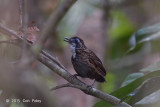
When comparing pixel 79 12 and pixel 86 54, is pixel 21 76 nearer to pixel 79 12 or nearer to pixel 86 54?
pixel 86 54

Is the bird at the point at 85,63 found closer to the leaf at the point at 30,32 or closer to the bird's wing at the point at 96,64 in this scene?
the bird's wing at the point at 96,64

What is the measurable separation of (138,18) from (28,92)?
22.5 ft

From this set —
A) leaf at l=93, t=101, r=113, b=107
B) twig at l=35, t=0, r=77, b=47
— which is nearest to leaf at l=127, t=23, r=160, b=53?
leaf at l=93, t=101, r=113, b=107

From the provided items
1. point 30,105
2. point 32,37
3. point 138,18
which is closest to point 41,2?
point 138,18

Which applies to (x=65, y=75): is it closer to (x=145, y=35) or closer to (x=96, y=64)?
(x=145, y=35)

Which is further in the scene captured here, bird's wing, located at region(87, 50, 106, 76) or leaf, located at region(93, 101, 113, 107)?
bird's wing, located at region(87, 50, 106, 76)

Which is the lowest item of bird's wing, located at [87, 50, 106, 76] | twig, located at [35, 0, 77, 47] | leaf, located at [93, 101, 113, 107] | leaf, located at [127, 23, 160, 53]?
twig, located at [35, 0, 77, 47]

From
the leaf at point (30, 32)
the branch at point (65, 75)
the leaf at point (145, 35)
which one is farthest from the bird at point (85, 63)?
the leaf at point (30, 32)

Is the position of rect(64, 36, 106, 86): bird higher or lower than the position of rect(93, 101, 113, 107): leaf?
higher

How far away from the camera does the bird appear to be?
3947mm

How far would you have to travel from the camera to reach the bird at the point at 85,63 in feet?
13.0

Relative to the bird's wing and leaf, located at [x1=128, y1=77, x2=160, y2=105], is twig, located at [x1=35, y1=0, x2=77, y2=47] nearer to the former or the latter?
leaf, located at [x1=128, y1=77, x2=160, y2=105]

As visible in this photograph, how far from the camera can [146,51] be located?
6520 mm

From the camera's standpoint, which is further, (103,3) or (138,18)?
(138,18)
